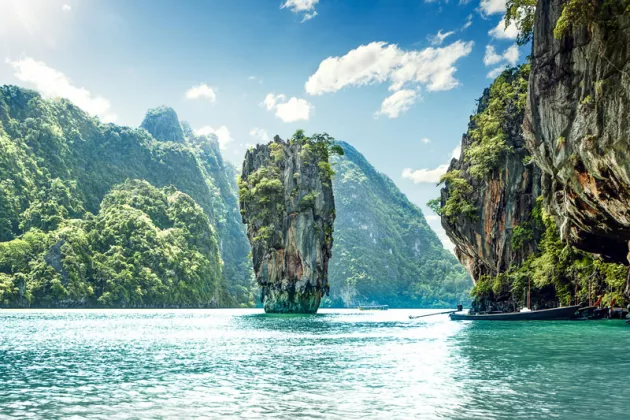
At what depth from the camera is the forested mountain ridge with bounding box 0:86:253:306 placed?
10338 cm

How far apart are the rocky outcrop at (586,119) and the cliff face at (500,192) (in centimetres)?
1847

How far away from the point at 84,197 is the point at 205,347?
467 feet

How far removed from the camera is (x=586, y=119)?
2341 cm

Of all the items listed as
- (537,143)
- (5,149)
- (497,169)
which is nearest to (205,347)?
(537,143)

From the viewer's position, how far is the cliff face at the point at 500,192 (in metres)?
50.8

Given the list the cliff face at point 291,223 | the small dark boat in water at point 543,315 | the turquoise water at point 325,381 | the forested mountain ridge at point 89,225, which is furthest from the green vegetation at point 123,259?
the turquoise water at point 325,381

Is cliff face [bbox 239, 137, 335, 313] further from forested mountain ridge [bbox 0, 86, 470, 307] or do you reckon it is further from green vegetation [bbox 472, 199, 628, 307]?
forested mountain ridge [bbox 0, 86, 470, 307]

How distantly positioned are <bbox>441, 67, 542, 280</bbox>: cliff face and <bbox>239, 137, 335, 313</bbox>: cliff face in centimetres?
1833

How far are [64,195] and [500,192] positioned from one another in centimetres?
11996

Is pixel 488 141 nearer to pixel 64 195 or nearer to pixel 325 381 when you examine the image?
pixel 325 381

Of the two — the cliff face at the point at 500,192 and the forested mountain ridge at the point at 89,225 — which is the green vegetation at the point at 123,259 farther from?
the cliff face at the point at 500,192

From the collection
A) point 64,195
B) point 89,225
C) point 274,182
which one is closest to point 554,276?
point 274,182

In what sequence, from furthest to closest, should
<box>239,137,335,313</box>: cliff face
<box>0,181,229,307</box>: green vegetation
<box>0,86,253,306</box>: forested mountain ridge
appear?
<box>0,86,253,306</box>: forested mountain ridge < <box>0,181,229,307</box>: green vegetation < <box>239,137,335,313</box>: cliff face

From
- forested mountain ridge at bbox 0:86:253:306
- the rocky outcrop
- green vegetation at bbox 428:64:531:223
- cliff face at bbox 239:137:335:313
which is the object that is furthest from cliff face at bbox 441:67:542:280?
forested mountain ridge at bbox 0:86:253:306
